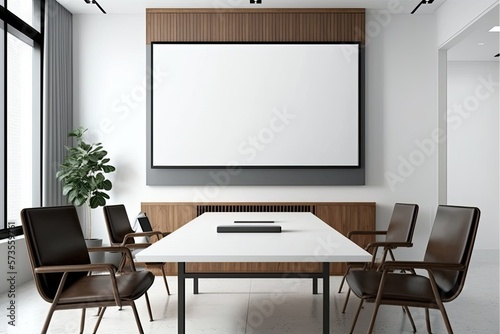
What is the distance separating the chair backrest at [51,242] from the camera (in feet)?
9.82

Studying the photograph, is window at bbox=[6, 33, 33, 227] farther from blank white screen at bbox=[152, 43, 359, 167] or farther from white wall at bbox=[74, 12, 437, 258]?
blank white screen at bbox=[152, 43, 359, 167]

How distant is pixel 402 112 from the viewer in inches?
254

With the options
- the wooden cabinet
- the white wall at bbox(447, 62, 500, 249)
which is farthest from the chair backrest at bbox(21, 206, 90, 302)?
the white wall at bbox(447, 62, 500, 249)

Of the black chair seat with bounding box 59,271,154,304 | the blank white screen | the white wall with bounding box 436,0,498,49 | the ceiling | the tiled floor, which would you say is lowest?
the tiled floor

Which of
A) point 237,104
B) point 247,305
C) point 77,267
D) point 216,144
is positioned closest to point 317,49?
point 237,104

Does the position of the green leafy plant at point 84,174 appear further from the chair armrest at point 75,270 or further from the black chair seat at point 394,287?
the black chair seat at point 394,287

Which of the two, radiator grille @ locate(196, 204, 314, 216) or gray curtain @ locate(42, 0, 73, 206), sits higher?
gray curtain @ locate(42, 0, 73, 206)

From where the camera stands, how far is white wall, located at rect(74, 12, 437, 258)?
643cm

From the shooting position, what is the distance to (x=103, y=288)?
124 inches

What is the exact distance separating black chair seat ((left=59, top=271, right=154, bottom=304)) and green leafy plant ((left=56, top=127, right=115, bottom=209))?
8.55ft

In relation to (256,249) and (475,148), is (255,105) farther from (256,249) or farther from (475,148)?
(475,148)

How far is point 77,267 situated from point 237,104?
380 cm

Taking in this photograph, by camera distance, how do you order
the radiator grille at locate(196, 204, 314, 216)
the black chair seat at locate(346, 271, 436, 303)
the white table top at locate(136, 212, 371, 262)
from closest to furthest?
the white table top at locate(136, 212, 371, 262), the black chair seat at locate(346, 271, 436, 303), the radiator grille at locate(196, 204, 314, 216)

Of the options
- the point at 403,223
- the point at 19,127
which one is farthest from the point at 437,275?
the point at 19,127
